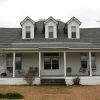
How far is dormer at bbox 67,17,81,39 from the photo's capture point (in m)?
32.9

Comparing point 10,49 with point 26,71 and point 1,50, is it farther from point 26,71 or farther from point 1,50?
point 26,71

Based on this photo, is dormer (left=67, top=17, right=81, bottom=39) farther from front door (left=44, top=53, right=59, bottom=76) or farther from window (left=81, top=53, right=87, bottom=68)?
front door (left=44, top=53, right=59, bottom=76)

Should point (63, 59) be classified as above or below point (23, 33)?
below

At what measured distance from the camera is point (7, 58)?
31.4 meters

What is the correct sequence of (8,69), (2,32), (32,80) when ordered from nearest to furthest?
(32,80)
(8,69)
(2,32)

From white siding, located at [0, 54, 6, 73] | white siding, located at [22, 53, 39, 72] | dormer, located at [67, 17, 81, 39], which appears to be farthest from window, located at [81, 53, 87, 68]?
white siding, located at [0, 54, 6, 73]

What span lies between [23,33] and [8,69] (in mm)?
4483

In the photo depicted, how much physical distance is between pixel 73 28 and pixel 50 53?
13.1 feet

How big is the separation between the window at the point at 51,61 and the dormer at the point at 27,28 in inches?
118

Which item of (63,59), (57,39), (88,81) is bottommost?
(88,81)

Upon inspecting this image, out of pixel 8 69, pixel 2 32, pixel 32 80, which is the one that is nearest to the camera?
pixel 32 80

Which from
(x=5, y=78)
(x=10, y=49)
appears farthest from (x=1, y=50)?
(x=5, y=78)

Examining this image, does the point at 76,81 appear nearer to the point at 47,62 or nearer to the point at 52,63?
the point at 52,63

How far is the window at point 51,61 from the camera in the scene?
3170 cm
